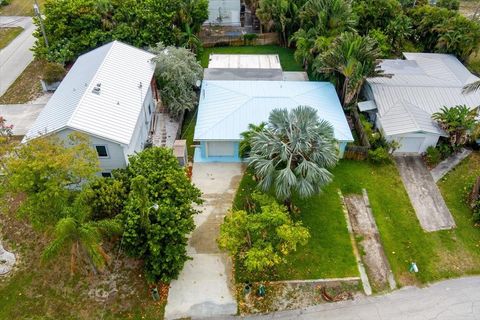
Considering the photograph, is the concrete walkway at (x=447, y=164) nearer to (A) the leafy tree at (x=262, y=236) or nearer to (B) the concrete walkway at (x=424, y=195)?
(B) the concrete walkway at (x=424, y=195)

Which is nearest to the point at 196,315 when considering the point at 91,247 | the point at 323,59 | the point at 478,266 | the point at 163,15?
the point at 91,247

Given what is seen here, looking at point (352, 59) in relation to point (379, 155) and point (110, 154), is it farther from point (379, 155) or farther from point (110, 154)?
point (110, 154)

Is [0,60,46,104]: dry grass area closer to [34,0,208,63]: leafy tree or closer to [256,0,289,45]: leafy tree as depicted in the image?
[34,0,208,63]: leafy tree

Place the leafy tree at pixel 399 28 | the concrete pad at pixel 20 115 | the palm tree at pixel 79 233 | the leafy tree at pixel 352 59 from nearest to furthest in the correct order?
the palm tree at pixel 79 233, the leafy tree at pixel 352 59, the concrete pad at pixel 20 115, the leafy tree at pixel 399 28

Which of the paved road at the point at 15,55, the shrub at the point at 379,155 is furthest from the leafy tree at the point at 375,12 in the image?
the paved road at the point at 15,55

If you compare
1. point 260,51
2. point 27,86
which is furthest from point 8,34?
point 260,51

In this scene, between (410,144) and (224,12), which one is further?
(224,12)
